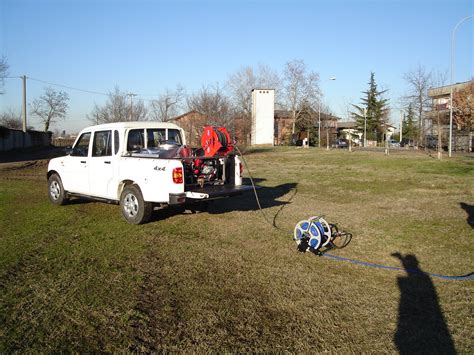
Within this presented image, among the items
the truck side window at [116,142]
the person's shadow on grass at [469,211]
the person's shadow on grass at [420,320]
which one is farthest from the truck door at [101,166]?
the person's shadow on grass at [469,211]

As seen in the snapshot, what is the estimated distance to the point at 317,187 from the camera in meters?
14.9

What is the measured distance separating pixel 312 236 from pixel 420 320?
2.33 m

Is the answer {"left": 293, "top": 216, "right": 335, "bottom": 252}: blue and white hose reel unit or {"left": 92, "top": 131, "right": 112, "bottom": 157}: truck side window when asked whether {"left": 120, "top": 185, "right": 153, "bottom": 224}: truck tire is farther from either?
{"left": 293, "top": 216, "right": 335, "bottom": 252}: blue and white hose reel unit

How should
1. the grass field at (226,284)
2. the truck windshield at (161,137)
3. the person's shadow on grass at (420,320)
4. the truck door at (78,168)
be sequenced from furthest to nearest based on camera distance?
1. the truck door at (78,168)
2. the truck windshield at (161,137)
3. the grass field at (226,284)
4. the person's shadow on grass at (420,320)

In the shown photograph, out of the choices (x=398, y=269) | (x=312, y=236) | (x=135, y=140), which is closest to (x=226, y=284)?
(x=312, y=236)

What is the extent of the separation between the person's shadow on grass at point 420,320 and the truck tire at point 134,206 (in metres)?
4.67

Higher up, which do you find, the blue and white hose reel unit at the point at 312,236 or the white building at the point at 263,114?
the white building at the point at 263,114

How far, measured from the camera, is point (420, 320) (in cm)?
411

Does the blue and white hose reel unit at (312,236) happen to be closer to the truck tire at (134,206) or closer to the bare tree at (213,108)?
the truck tire at (134,206)

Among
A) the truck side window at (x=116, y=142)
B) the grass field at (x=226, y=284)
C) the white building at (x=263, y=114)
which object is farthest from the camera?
the white building at (x=263, y=114)

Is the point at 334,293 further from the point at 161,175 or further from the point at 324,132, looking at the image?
the point at 324,132

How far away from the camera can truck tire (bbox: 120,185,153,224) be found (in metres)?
7.97

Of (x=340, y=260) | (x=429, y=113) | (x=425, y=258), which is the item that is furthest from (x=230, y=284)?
(x=429, y=113)

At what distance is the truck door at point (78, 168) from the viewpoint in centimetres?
955
